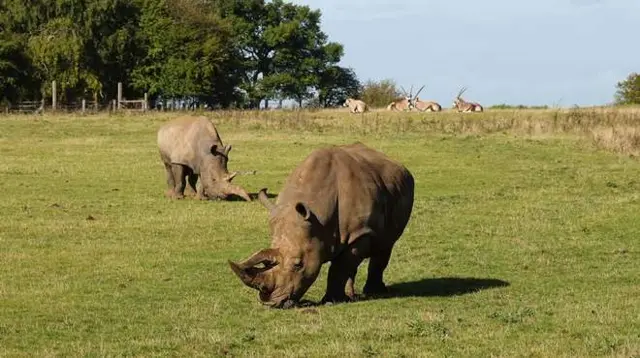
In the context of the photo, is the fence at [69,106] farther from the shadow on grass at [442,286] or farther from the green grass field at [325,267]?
the shadow on grass at [442,286]

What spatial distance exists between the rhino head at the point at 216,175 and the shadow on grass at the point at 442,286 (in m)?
12.5

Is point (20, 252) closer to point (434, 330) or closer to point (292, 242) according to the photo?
point (292, 242)

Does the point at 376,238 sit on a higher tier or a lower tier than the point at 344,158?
lower

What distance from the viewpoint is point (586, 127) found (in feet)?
170

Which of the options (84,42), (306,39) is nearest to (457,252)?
(84,42)

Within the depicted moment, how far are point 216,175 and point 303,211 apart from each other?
1602cm

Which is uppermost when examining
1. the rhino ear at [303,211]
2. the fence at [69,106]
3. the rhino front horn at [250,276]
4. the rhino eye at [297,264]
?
the rhino ear at [303,211]

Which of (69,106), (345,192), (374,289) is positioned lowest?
(69,106)

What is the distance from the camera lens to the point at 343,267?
14.2m

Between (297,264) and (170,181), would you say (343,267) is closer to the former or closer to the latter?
(297,264)

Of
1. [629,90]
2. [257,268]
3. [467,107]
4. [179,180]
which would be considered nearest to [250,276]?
[257,268]

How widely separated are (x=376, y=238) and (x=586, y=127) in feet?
130

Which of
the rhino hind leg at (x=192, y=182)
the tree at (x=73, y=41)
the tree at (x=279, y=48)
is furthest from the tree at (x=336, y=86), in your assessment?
the rhino hind leg at (x=192, y=182)

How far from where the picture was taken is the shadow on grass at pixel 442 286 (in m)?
15.4
